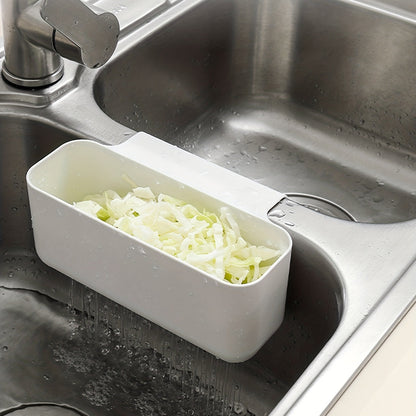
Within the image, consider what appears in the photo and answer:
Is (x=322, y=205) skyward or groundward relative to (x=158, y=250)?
groundward

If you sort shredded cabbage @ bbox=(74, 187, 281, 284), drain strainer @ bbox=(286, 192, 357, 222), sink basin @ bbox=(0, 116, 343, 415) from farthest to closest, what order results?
drain strainer @ bbox=(286, 192, 357, 222)
sink basin @ bbox=(0, 116, 343, 415)
shredded cabbage @ bbox=(74, 187, 281, 284)

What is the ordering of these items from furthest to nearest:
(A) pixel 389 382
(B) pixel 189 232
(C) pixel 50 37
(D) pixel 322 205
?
1. (D) pixel 322 205
2. (C) pixel 50 37
3. (B) pixel 189 232
4. (A) pixel 389 382

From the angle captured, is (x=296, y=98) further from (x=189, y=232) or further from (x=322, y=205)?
(x=189, y=232)

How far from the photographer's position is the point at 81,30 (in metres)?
1.01

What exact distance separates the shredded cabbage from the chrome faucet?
0.58 feet

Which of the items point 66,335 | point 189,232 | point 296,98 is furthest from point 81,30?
point 296,98

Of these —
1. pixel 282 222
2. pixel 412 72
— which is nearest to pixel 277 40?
pixel 412 72

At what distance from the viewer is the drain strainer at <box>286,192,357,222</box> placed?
4.28 ft

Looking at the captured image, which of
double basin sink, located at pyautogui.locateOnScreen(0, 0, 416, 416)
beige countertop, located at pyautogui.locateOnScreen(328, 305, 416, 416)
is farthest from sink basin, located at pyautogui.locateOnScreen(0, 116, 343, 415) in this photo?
beige countertop, located at pyautogui.locateOnScreen(328, 305, 416, 416)

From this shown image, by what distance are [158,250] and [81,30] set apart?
0.94 feet

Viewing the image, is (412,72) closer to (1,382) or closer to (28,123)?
(28,123)

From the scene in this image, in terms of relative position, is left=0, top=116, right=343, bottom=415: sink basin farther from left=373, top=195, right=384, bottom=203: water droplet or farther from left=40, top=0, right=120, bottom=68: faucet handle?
left=373, top=195, right=384, bottom=203: water droplet

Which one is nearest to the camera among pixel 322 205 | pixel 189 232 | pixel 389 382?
pixel 389 382

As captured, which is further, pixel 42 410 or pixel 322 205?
pixel 322 205
